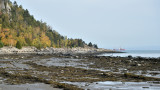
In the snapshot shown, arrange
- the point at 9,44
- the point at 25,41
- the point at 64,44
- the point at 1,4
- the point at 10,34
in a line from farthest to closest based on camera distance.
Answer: the point at 64,44
the point at 1,4
the point at 25,41
the point at 10,34
the point at 9,44

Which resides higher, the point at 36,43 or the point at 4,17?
the point at 4,17

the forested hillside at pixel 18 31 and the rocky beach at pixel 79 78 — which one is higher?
the forested hillside at pixel 18 31

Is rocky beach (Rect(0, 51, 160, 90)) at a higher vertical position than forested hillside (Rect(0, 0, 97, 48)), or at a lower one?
lower

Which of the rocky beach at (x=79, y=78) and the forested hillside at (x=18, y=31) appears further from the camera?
the forested hillside at (x=18, y=31)

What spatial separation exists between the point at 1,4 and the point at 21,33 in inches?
1854

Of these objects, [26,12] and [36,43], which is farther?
[26,12]

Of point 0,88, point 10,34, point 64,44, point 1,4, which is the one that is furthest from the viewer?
point 64,44

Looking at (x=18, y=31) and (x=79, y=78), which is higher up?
(x=18, y=31)

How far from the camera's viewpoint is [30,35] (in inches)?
5497

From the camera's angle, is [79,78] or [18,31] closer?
[79,78]

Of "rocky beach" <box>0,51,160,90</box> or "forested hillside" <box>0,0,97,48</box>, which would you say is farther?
"forested hillside" <box>0,0,97,48</box>

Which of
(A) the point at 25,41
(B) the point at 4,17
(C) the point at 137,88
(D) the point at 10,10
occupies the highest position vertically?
(D) the point at 10,10

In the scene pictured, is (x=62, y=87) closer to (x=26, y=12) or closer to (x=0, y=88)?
(x=0, y=88)

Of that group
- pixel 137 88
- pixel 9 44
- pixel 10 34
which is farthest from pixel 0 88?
pixel 10 34
